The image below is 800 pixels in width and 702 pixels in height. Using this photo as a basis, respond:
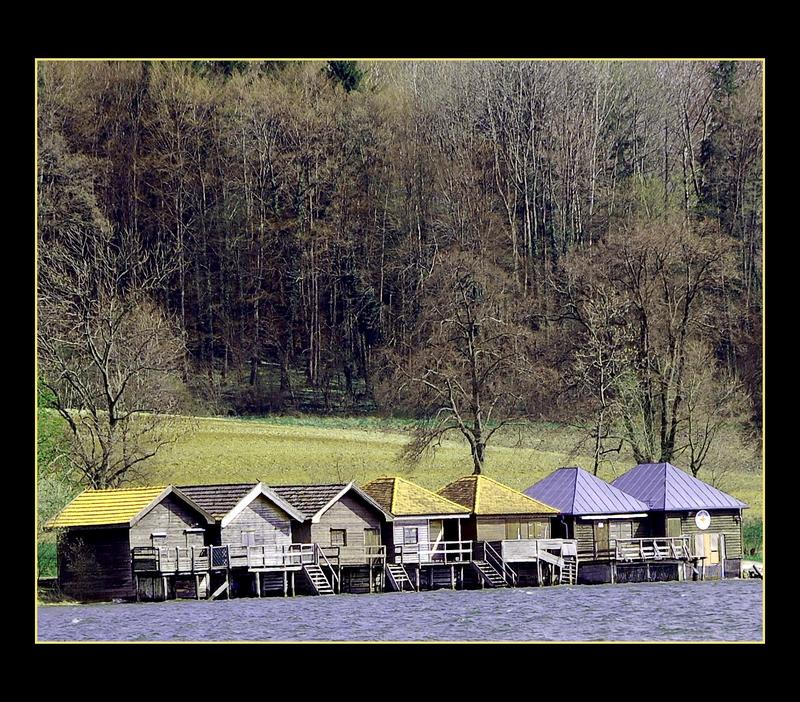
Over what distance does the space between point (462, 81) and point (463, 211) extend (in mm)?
8314

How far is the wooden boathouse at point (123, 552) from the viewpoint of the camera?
210 ft

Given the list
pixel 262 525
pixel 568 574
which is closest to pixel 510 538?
pixel 568 574

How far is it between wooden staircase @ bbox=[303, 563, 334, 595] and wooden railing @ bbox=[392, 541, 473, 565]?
3.35 m

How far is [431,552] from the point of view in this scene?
70.1 meters

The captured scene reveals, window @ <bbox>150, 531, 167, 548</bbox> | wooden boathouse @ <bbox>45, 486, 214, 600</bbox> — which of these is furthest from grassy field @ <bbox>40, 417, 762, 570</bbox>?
wooden boathouse @ <bbox>45, 486, 214, 600</bbox>

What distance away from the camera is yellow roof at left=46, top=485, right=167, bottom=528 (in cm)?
6456

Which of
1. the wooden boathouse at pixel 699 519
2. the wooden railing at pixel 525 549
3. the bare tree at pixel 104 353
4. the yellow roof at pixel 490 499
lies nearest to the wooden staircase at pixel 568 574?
the wooden railing at pixel 525 549

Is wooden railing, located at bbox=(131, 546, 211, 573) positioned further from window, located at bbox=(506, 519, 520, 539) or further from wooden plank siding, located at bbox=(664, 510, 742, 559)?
wooden plank siding, located at bbox=(664, 510, 742, 559)

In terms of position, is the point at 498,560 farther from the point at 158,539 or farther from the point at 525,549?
the point at 158,539

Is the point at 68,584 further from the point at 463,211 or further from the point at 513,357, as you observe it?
the point at 463,211

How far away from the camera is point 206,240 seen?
102312 mm

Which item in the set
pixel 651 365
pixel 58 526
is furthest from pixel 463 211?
pixel 58 526

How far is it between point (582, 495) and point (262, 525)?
13.2m

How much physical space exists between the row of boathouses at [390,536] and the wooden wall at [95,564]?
0.14 ft
